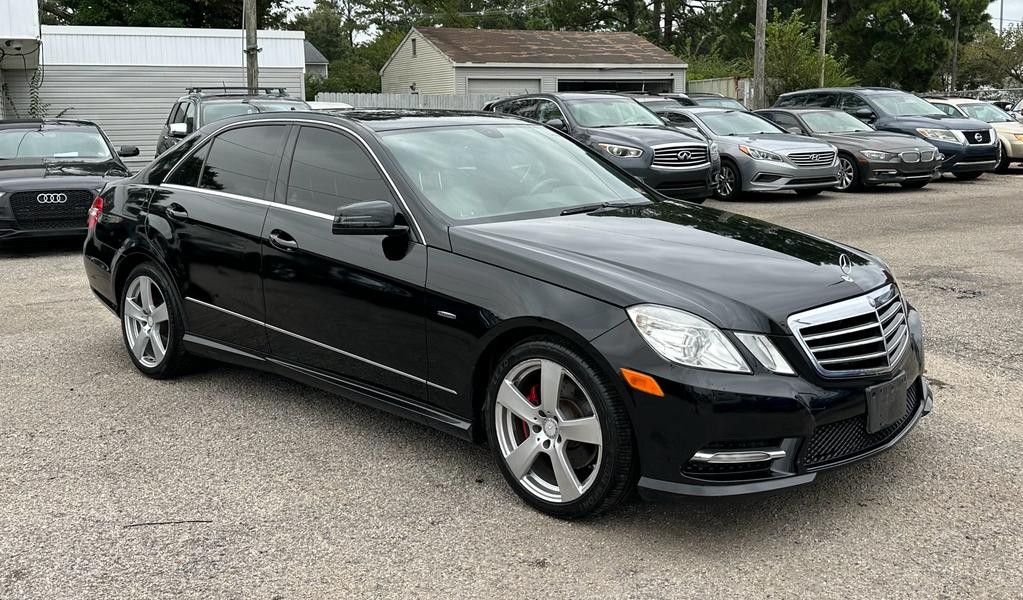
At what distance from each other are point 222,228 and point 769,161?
36.8ft

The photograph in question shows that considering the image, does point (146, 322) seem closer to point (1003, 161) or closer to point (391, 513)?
point (391, 513)

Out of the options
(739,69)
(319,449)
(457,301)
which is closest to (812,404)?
(457,301)

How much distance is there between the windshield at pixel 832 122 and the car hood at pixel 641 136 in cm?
373

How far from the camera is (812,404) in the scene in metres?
3.40

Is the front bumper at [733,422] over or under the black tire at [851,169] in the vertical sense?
under

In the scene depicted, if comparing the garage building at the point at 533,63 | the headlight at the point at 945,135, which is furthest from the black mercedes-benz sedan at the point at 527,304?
the garage building at the point at 533,63

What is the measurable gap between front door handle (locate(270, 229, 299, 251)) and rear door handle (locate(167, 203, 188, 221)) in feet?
2.79

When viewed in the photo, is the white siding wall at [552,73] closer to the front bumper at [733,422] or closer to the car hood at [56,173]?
the car hood at [56,173]

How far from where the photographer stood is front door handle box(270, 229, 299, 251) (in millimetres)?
4716

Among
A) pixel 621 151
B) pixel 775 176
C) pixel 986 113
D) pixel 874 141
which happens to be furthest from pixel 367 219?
pixel 986 113

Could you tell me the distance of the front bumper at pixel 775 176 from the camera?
14.8 metres

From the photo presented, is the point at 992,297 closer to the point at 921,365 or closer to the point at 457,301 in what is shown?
the point at 921,365

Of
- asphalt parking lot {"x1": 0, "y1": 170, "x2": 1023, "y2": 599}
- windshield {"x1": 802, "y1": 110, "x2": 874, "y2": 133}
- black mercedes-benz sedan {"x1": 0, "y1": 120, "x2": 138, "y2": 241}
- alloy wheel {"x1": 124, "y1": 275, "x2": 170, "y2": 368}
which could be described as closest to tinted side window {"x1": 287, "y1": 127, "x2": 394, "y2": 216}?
asphalt parking lot {"x1": 0, "y1": 170, "x2": 1023, "y2": 599}

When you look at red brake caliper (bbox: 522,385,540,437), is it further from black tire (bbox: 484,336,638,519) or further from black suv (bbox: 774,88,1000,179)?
black suv (bbox: 774,88,1000,179)
